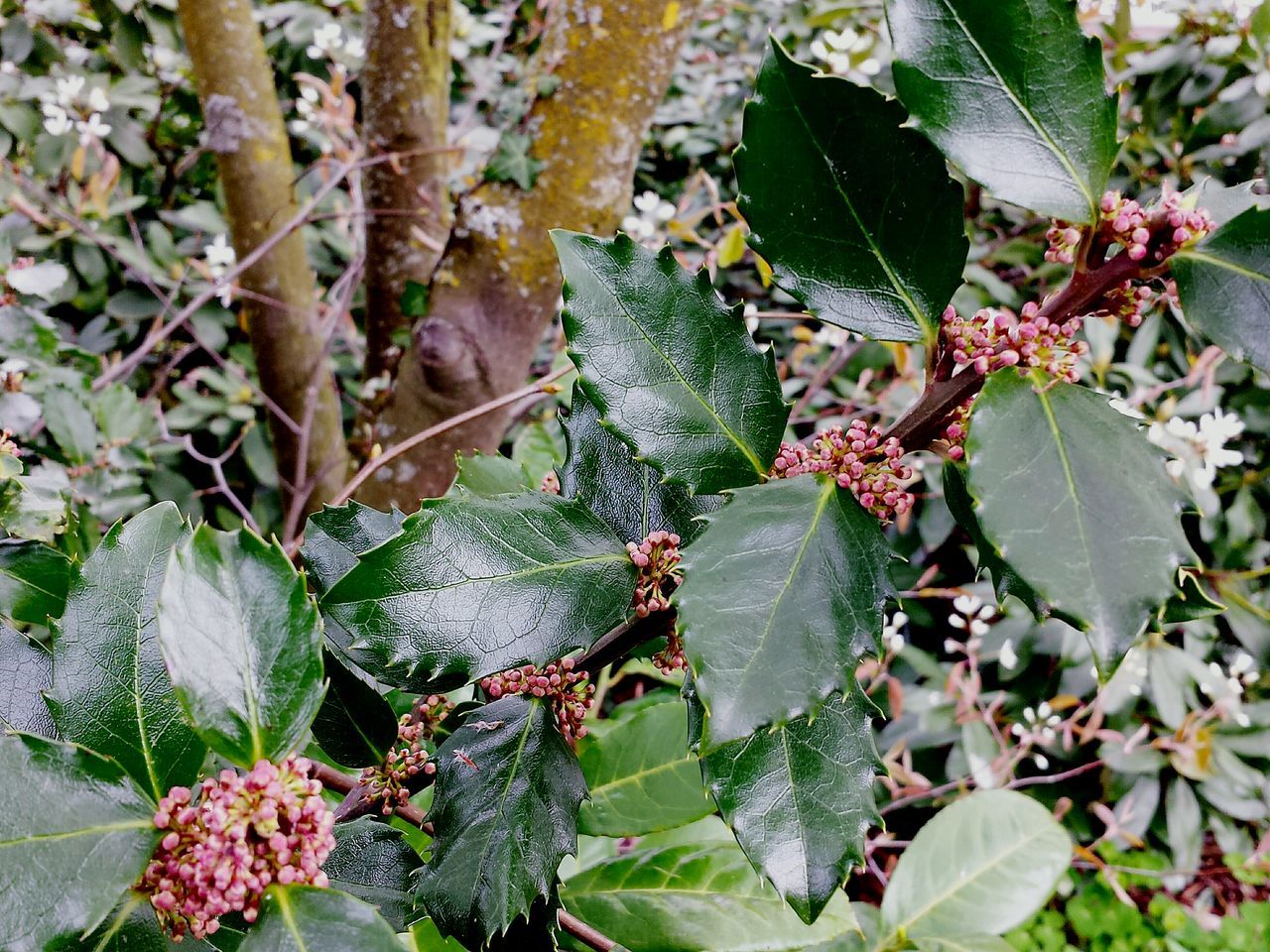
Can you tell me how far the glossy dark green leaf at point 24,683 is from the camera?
36 cm

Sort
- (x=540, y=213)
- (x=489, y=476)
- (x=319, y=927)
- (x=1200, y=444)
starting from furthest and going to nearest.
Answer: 1. (x=1200, y=444)
2. (x=540, y=213)
3. (x=489, y=476)
4. (x=319, y=927)

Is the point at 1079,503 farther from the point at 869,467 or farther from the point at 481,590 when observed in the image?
the point at 481,590

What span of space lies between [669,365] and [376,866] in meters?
0.26

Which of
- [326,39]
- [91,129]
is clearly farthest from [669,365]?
[326,39]

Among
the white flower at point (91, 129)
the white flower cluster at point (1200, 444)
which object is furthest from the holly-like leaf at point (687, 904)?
the white flower at point (91, 129)

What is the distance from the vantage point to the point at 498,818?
0.37 m

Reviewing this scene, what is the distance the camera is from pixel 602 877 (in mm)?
583

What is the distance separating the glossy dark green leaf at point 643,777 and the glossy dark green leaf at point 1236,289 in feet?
1.23

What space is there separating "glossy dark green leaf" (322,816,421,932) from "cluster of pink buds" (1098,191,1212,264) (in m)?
0.39

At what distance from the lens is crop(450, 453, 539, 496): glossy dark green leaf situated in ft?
1.67

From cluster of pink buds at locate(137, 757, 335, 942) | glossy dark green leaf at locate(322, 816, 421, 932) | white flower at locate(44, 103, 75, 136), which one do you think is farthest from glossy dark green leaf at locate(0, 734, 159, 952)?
white flower at locate(44, 103, 75, 136)

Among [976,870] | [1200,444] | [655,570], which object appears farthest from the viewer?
[1200,444]

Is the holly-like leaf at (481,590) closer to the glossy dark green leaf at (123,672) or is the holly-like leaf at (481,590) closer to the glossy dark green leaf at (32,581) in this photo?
the glossy dark green leaf at (123,672)

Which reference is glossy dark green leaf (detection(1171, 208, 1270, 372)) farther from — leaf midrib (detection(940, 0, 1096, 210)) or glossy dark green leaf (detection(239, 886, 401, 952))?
glossy dark green leaf (detection(239, 886, 401, 952))
